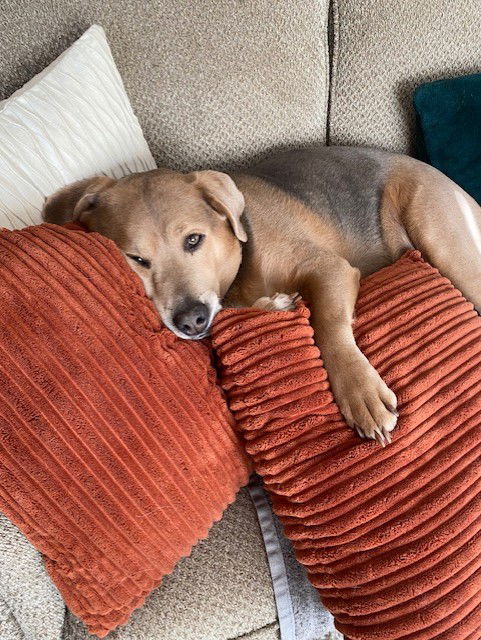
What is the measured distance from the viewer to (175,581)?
1.40 meters

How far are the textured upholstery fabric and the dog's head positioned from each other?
42cm

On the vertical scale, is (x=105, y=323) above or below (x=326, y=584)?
above

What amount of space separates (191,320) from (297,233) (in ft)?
1.94

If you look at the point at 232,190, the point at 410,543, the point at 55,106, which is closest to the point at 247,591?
the point at 410,543

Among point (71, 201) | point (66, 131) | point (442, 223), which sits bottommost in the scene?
point (442, 223)

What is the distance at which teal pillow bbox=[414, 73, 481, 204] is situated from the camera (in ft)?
7.28

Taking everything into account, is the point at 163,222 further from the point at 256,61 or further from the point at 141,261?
the point at 256,61

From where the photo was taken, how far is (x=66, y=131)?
1670 millimetres

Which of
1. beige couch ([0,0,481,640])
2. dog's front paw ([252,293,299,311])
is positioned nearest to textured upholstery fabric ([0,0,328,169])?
beige couch ([0,0,481,640])

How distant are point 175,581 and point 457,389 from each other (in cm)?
85

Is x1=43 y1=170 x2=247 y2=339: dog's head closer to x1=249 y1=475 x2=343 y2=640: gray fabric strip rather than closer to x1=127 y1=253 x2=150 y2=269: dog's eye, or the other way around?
x1=127 y1=253 x2=150 y2=269: dog's eye

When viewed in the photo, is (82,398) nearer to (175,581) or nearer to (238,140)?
(175,581)

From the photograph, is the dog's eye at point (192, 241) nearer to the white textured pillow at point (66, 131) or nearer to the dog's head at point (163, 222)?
the dog's head at point (163, 222)

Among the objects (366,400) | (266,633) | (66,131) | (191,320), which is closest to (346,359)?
(366,400)
